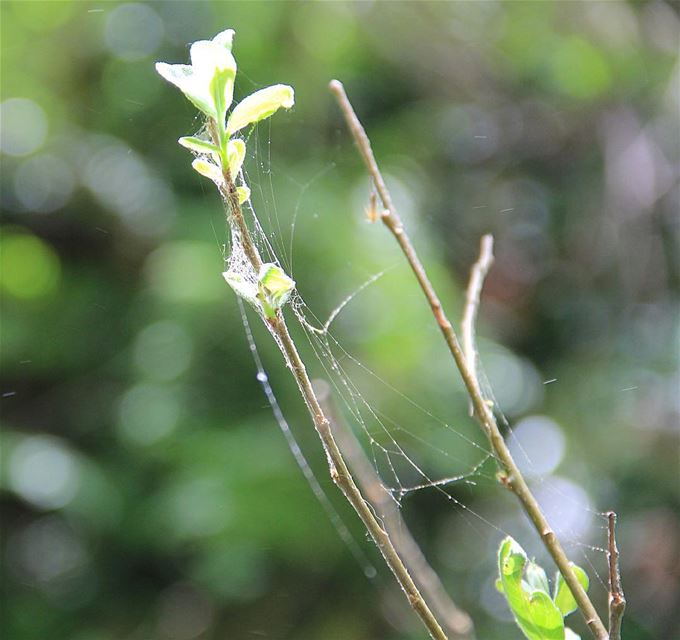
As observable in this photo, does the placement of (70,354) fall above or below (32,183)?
below

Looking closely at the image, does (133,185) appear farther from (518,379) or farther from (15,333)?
(518,379)

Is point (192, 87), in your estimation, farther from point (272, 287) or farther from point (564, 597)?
point (564, 597)

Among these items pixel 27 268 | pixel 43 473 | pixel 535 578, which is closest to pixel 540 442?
pixel 43 473

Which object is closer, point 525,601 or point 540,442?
point 525,601

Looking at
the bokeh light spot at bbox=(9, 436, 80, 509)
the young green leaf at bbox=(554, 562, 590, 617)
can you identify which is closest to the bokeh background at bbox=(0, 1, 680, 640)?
the bokeh light spot at bbox=(9, 436, 80, 509)

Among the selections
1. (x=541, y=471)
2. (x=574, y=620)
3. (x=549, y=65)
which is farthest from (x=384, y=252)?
(x=574, y=620)

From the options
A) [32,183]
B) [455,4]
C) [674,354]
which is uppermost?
[455,4]

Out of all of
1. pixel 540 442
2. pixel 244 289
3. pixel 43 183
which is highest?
pixel 244 289
